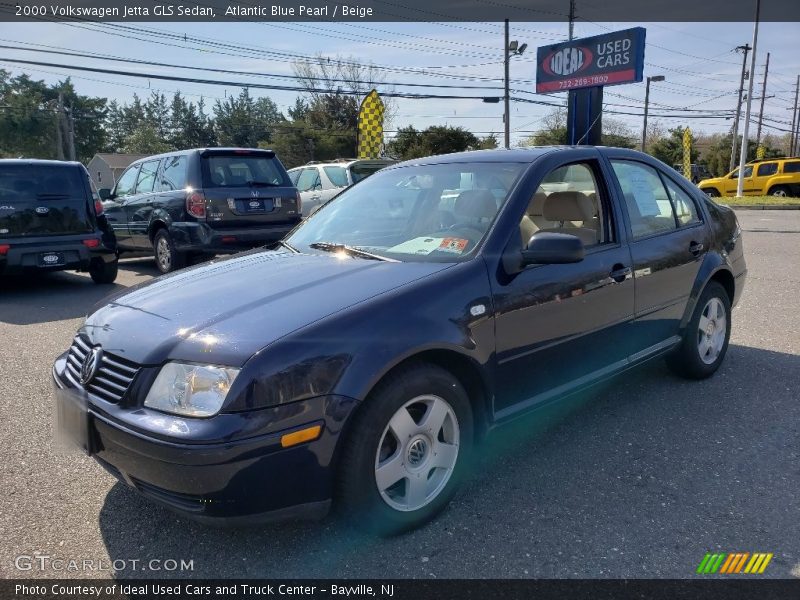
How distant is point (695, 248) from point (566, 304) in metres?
1.58

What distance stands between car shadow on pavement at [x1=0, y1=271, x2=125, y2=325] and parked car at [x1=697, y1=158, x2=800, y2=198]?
2686 cm

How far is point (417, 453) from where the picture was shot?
250 cm

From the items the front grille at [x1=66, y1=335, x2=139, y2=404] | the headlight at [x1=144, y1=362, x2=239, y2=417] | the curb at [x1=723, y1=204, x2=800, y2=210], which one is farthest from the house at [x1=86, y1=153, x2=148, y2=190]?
the headlight at [x1=144, y1=362, x2=239, y2=417]

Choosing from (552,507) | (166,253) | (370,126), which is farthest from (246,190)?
(370,126)

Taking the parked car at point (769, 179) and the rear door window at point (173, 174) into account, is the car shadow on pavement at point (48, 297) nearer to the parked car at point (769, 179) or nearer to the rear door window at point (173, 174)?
the rear door window at point (173, 174)

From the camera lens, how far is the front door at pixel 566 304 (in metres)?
2.75

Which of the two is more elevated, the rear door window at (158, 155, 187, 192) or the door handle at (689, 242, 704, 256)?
the rear door window at (158, 155, 187, 192)

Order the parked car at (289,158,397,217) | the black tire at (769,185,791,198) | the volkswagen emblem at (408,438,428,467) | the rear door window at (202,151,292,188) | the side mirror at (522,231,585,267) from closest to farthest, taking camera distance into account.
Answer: the volkswagen emblem at (408,438,428,467) → the side mirror at (522,231,585,267) → the rear door window at (202,151,292,188) → the parked car at (289,158,397,217) → the black tire at (769,185,791,198)

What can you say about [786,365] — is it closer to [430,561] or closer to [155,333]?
[430,561]

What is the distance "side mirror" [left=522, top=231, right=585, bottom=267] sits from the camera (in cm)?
269

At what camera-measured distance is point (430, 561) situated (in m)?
2.32

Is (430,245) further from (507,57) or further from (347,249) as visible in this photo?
(507,57)

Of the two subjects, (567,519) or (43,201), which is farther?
(43,201)

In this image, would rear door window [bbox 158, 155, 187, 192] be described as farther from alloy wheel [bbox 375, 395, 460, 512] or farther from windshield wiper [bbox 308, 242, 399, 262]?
alloy wheel [bbox 375, 395, 460, 512]
